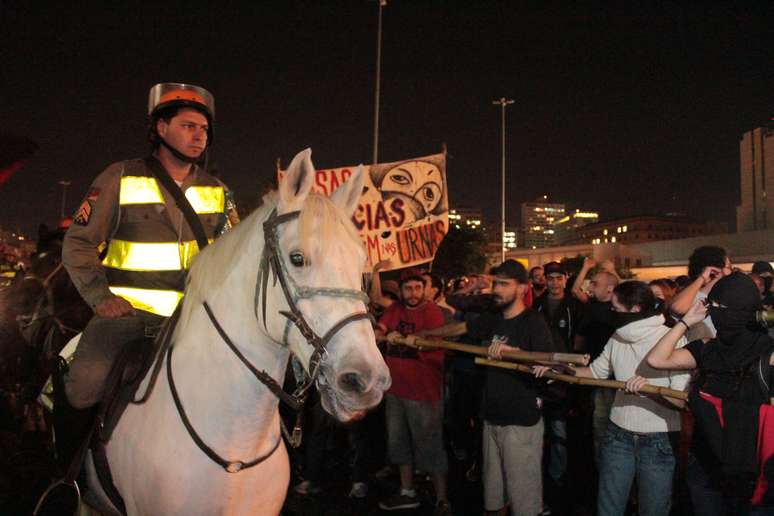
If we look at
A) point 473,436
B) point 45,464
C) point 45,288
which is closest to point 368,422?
point 473,436

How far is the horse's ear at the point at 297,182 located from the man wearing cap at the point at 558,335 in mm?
5026

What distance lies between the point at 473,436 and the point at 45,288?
6.29 meters

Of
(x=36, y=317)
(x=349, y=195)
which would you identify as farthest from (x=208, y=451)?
(x=36, y=317)

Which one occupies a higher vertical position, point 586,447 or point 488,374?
point 488,374

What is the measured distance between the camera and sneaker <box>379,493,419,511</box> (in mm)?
6840

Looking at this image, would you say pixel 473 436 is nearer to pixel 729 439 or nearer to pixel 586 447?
pixel 586 447

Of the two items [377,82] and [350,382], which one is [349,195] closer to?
[350,382]

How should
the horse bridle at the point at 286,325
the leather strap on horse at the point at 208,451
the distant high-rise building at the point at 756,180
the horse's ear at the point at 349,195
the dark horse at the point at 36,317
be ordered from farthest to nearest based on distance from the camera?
the distant high-rise building at the point at 756,180 < the dark horse at the point at 36,317 < the horse's ear at the point at 349,195 < the leather strap on horse at the point at 208,451 < the horse bridle at the point at 286,325

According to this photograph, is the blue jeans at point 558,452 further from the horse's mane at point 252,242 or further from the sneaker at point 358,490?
the horse's mane at point 252,242

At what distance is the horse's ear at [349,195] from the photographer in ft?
9.87

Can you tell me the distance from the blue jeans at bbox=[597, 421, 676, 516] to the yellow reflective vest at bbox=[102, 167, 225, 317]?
3595 mm

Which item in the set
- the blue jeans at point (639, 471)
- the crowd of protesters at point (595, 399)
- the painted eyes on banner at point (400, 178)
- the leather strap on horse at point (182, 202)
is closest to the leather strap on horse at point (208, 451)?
the leather strap on horse at point (182, 202)

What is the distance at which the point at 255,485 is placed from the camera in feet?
9.89

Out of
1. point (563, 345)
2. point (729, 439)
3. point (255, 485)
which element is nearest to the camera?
point (255, 485)
